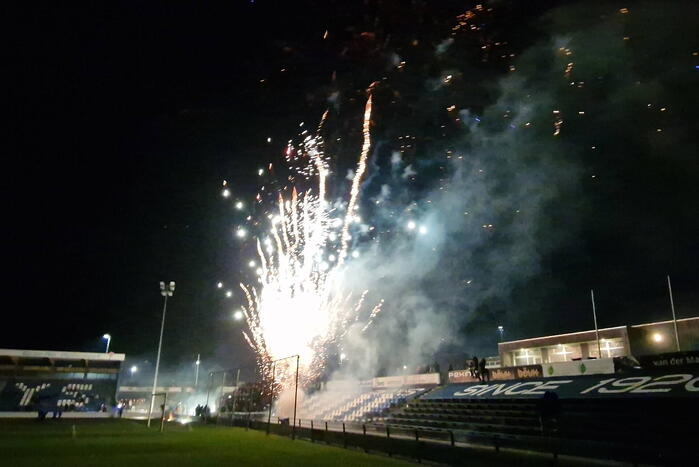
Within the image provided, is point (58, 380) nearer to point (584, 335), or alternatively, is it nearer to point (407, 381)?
point (407, 381)

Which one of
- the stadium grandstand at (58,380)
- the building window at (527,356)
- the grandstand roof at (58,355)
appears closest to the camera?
the building window at (527,356)

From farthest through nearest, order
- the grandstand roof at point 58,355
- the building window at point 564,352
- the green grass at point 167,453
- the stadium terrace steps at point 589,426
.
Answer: the grandstand roof at point 58,355, the building window at point 564,352, the green grass at point 167,453, the stadium terrace steps at point 589,426

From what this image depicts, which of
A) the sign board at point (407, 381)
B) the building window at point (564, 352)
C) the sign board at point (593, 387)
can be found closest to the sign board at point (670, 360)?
the sign board at point (593, 387)

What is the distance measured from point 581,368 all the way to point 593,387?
3.24m

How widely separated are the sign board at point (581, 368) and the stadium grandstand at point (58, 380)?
151 ft

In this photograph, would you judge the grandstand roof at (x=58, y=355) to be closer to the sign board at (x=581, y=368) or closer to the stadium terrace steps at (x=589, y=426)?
the stadium terrace steps at (x=589, y=426)

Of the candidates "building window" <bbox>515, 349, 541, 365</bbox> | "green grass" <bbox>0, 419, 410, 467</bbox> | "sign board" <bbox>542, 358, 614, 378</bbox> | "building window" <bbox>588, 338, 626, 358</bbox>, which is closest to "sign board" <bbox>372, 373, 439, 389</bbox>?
"sign board" <bbox>542, 358, 614, 378</bbox>

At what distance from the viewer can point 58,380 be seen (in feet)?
170

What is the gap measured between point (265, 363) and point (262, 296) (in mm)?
5615

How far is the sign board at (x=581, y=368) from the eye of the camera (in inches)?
905

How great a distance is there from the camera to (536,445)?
51.0 ft

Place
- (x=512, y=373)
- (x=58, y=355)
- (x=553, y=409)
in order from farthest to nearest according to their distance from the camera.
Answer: (x=58, y=355)
(x=512, y=373)
(x=553, y=409)

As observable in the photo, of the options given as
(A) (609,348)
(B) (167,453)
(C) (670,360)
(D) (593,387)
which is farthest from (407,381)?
(B) (167,453)

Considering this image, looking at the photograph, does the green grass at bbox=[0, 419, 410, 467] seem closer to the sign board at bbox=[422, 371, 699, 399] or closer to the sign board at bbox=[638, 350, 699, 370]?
the sign board at bbox=[422, 371, 699, 399]
